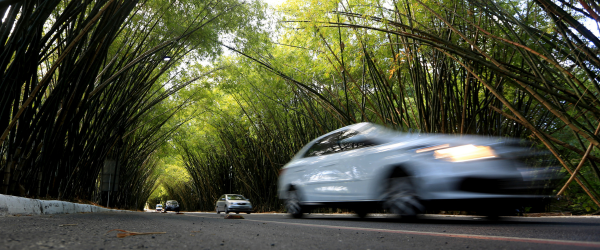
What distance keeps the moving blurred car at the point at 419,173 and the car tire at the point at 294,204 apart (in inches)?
24.8

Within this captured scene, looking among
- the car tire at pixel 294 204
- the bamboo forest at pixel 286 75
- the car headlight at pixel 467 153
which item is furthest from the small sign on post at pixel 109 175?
the car headlight at pixel 467 153

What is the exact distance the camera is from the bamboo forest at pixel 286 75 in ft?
13.6

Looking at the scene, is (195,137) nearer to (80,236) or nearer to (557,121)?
(557,121)

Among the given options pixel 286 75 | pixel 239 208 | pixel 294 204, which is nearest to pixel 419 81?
pixel 294 204

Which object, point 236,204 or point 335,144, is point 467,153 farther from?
point 236,204

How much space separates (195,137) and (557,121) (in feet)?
51.3

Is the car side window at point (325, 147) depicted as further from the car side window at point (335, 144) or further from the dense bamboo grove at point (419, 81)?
the dense bamboo grove at point (419, 81)

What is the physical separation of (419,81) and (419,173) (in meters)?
2.28

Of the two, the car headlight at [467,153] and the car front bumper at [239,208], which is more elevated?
the car headlight at [467,153]

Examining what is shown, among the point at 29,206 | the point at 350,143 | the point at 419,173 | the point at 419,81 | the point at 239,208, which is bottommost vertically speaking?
the point at 239,208

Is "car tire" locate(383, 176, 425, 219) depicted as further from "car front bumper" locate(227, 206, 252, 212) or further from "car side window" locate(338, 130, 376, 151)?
"car front bumper" locate(227, 206, 252, 212)

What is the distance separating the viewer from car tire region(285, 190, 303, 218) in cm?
601

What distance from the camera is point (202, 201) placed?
25.9 meters

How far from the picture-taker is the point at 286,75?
32.3ft
